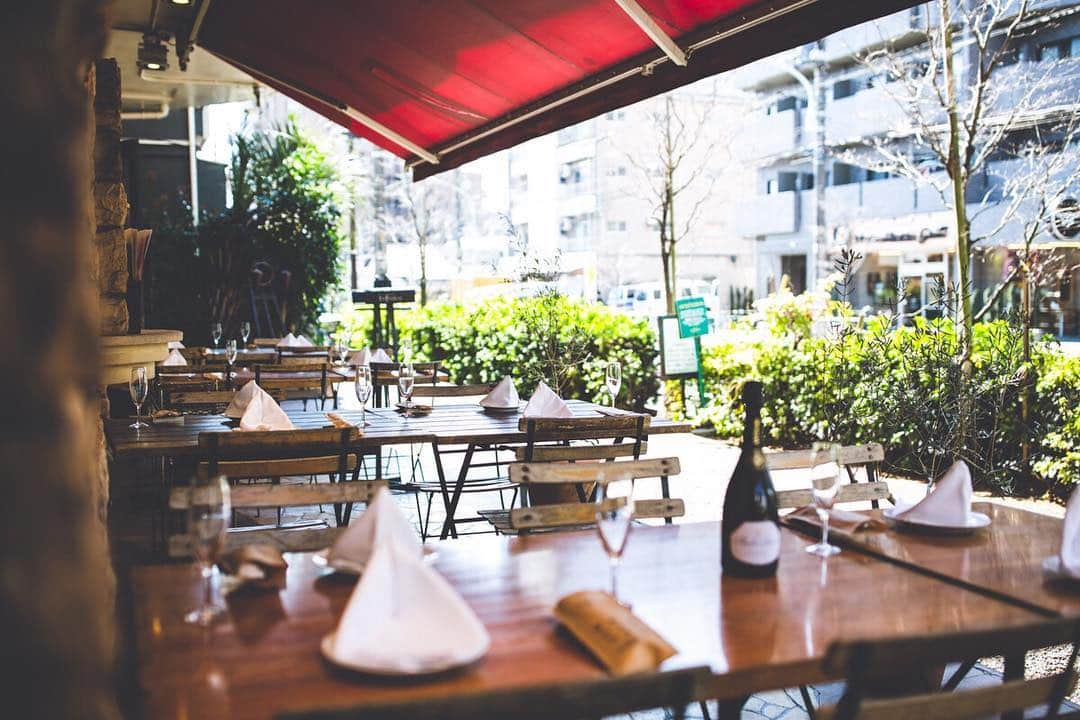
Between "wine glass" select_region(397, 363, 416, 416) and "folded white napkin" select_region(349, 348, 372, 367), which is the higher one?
"folded white napkin" select_region(349, 348, 372, 367)

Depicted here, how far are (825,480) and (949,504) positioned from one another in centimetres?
46

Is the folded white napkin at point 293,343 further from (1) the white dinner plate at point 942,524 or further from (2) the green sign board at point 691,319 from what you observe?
(1) the white dinner plate at point 942,524

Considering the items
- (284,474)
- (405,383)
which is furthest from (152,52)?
(284,474)

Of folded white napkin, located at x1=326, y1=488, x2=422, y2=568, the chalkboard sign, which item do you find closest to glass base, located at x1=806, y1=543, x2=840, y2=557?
folded white napkin, located at x1=326, y1=488, x2=422, y2=568

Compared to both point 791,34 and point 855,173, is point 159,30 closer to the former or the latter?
point 791,34

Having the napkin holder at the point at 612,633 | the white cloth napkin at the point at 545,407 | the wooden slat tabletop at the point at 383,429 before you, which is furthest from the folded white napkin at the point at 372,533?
the white cloth napkin at the point at 545,407

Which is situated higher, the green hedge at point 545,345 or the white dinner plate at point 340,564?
the green hedge at point 545,345

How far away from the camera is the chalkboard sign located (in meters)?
9.46

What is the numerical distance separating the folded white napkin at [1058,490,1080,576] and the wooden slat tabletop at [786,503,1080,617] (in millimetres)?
36

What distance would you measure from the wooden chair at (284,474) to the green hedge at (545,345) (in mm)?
4365

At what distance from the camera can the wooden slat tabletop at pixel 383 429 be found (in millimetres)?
3596

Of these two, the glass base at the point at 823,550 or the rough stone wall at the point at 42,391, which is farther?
the glass base at the point at 823,550

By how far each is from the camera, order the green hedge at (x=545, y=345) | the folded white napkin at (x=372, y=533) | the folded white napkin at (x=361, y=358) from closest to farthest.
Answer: the folded white napkin at (x=372, y=533)
the folded white napkin at (x=361, y=358)
the green hedge at (x=545, y=345)

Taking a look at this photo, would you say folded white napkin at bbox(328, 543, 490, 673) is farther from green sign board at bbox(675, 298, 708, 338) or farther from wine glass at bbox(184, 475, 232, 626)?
green sign board at bbox(675, 298, 708, 338)
